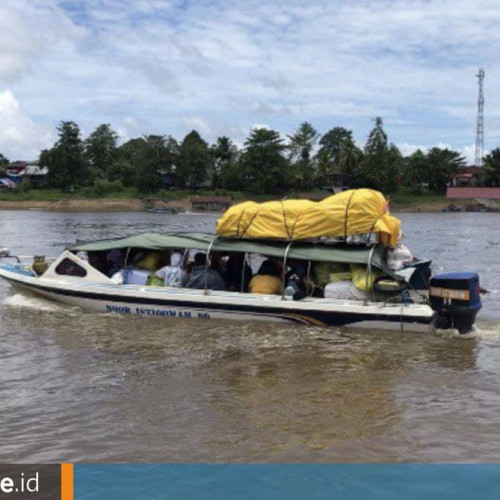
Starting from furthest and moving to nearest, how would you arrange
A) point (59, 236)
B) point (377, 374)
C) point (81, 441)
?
point (59, 236) → point (377, 374) → point (81, 441)

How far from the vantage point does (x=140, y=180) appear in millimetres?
96812

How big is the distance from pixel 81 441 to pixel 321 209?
24.1 ft

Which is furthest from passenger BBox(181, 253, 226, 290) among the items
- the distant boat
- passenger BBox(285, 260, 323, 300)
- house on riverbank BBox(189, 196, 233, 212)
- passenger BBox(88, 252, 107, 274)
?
house on riverbank BBox(189, 196, 233, 212)

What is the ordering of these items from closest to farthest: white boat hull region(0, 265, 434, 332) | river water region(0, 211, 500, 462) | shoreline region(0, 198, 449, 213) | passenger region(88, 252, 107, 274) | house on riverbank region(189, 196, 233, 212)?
river water region(0, 211, 500, 462), white boat hull region(0, 265, 434, 332), passenger region(88, 252, 107, 274), house on riverbank region(189, 196, 233, 212), shoreline region(0, 198, 449, 213)

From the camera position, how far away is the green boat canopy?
12.2 m

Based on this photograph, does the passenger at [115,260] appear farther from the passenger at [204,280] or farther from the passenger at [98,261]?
the passenger at [204,280]

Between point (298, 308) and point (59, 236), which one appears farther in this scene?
point (59, 236)

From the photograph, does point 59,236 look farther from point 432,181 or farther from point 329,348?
point 432,181

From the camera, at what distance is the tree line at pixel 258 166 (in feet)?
317

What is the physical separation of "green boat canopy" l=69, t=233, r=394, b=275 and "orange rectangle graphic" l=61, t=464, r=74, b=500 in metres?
7.20

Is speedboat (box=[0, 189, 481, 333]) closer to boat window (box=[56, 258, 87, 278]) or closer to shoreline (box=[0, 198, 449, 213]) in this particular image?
boat window (box=[56, 258, 87, 278])

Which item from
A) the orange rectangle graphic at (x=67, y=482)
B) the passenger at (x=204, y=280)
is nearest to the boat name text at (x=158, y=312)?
the passenger at (x=204, y=280)

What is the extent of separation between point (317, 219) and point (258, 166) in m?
84.3

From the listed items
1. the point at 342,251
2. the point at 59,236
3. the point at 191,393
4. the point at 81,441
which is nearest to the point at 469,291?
the point at 342,251
